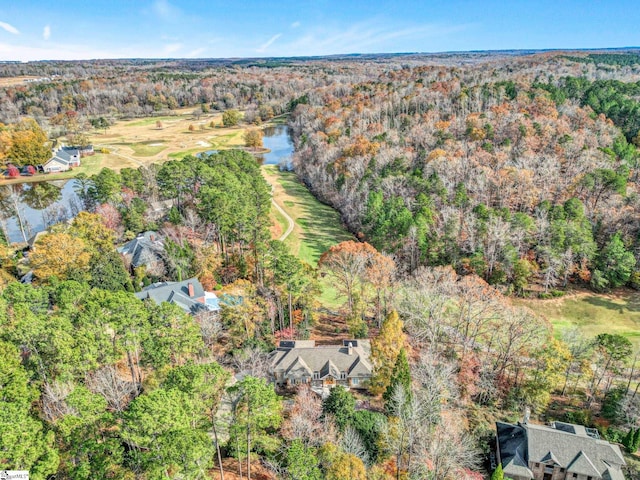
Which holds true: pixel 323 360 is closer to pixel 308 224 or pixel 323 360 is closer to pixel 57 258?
pixel 57 258

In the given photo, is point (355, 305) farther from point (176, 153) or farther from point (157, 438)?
point (176, 153)

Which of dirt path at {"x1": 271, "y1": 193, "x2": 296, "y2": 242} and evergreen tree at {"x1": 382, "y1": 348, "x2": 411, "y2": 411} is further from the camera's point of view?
dirt path at {"x1": 271, "y1": 193, "x2": 296, "y2": 242}

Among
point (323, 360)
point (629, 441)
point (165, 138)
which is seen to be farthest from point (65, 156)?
point (629, 441)

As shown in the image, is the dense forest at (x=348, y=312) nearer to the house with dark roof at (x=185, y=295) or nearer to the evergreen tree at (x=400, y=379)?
the evergreen tree at (x=400, y=379)

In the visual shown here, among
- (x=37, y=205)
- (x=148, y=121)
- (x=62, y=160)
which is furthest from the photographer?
(x=148, y=121)

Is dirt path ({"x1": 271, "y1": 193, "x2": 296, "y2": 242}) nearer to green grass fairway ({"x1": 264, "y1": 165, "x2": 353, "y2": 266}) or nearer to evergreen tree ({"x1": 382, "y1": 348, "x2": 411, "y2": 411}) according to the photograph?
green grass fairway ({"x1": 264, "y1": 165, "x2": 353, "y2": 266})

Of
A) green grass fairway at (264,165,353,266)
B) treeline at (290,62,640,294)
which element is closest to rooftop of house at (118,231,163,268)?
green grass fairway at (264,165,353,266)
